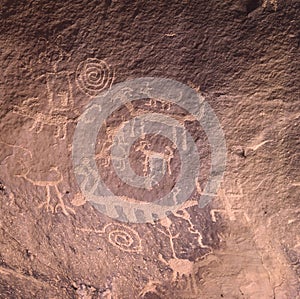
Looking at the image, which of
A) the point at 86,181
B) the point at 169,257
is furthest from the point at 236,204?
the point at 86,181

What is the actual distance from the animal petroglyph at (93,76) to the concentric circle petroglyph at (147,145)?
0.07ft

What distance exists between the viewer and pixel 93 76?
1.64 metres

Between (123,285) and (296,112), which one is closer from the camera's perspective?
(296,112)

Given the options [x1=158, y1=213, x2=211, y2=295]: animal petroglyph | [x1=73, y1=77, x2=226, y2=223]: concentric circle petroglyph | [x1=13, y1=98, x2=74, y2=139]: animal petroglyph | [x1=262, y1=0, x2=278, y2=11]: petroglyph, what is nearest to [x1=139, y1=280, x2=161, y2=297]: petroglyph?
[x1=158, y1=213, x2=211, y2=295]: animal petroglyph

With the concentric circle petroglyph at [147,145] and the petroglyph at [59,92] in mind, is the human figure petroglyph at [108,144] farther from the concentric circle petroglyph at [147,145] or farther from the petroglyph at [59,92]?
the petroglyph at [59,92]

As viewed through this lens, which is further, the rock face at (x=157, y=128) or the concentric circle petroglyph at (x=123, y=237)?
the concentric circle petroglyph at (x=123, y=237)

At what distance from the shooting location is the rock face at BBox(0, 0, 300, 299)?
162cm

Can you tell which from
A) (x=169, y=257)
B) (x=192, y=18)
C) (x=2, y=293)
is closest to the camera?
(x=192, y=18)

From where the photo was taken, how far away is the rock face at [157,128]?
5.32 ft

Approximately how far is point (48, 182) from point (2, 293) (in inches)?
15.7

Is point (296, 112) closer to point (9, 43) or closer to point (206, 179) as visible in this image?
point (206, 179)

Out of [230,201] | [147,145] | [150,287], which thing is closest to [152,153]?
[147,145]

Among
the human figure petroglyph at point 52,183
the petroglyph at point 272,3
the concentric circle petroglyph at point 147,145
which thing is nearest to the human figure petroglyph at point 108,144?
the concentric circle petroglyph at point 147,145

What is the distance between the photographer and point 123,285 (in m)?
1.81
